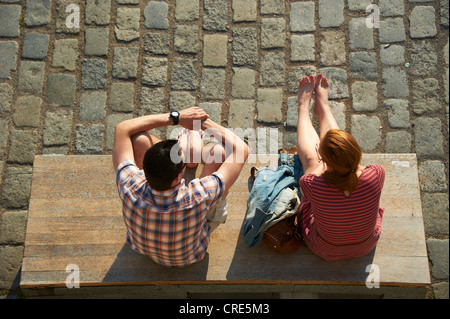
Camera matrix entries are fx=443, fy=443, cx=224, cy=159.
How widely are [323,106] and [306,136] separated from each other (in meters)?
0.49

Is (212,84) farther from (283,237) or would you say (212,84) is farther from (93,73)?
(283,237)

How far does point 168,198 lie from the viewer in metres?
2.81

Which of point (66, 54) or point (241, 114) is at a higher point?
point (66, 54)

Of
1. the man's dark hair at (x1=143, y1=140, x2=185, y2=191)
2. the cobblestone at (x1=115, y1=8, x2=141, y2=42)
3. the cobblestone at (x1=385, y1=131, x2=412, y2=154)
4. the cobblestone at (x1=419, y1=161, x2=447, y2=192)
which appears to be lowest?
the cobblestone at (x1=419, y1=161, x2=447, y2=192)

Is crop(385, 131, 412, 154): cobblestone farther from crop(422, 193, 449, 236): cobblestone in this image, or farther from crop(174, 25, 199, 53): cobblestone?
crop(174, 25, 199, 53): cobblestone

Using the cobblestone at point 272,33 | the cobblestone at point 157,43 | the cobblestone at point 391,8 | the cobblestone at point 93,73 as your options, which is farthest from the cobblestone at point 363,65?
the cobblestone at point 93,73

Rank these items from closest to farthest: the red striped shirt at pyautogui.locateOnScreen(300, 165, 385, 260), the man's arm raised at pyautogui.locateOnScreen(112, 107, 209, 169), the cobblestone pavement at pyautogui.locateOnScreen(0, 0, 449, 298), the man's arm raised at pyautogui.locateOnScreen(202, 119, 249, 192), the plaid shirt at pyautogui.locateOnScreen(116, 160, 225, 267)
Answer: the plaid shirt at pyautogui.locateOnScreen(116, 160, 225, 267) < the red striped shirt at pyautogui.locateOnScreen(300, 165, 385, 260) < the man's arm raised at pyautogui.locateOnScreen(202, 119, 249, 192) < the man's arm raised at pyautogui.locateOnScreen(112, 107, 209, 169) < the cobblestone pavement at pyautogui.locateOnScreen(0, 0, 449, 298)

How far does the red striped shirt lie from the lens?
9.76ft

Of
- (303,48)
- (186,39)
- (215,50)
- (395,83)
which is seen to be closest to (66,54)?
(186,39)

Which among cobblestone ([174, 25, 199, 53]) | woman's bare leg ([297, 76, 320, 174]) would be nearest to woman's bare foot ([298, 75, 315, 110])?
woman's bare leg ([297, 76, 320, 174])

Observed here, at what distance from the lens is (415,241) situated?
136 inches

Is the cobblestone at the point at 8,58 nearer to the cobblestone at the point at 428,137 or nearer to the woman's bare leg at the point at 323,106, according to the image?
the woman's bare leg at the point at 323,106

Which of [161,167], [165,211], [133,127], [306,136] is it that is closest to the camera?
[161,167]

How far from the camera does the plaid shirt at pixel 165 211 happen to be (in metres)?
2.82
